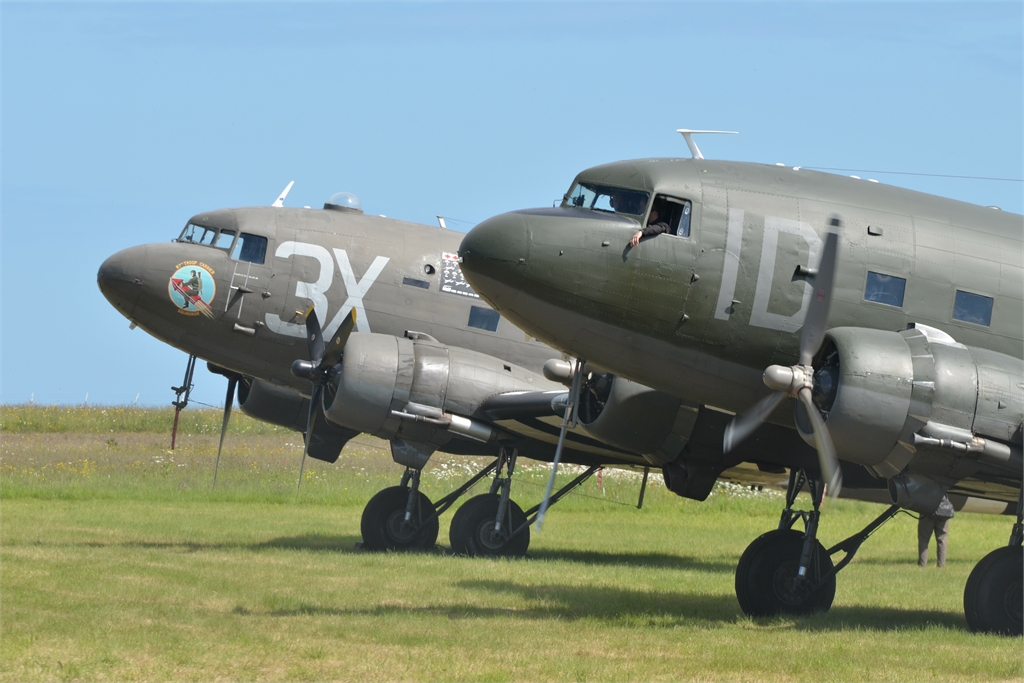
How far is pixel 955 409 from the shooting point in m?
11.7

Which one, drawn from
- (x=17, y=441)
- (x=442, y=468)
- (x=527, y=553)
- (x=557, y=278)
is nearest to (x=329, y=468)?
(x=442, y=468)

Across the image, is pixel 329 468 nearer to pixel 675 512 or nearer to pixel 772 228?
pixel 675 512

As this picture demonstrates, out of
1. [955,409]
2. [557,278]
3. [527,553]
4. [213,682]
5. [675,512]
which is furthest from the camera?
[675,512]

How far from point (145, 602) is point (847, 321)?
8.59m

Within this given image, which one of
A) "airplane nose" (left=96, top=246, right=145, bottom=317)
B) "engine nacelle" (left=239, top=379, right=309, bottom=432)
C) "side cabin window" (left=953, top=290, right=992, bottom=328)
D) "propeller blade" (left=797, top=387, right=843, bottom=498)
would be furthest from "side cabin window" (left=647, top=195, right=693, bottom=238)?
"engine nacelle" (left=239, top=379, right=309, bottom=432)

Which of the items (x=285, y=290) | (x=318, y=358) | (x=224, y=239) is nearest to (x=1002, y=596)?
(x=318, y=358)

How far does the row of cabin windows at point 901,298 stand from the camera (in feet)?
42.7

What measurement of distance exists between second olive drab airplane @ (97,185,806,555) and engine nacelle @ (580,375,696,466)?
2296 mm

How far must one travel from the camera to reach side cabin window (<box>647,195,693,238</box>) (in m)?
13.0

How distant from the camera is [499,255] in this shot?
12.7 m

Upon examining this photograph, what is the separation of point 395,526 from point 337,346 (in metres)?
3.98

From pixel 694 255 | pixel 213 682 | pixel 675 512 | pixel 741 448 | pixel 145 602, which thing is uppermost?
pixel 694 255

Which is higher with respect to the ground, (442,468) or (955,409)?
(955,409)

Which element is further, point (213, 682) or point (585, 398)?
point (585, 398)
